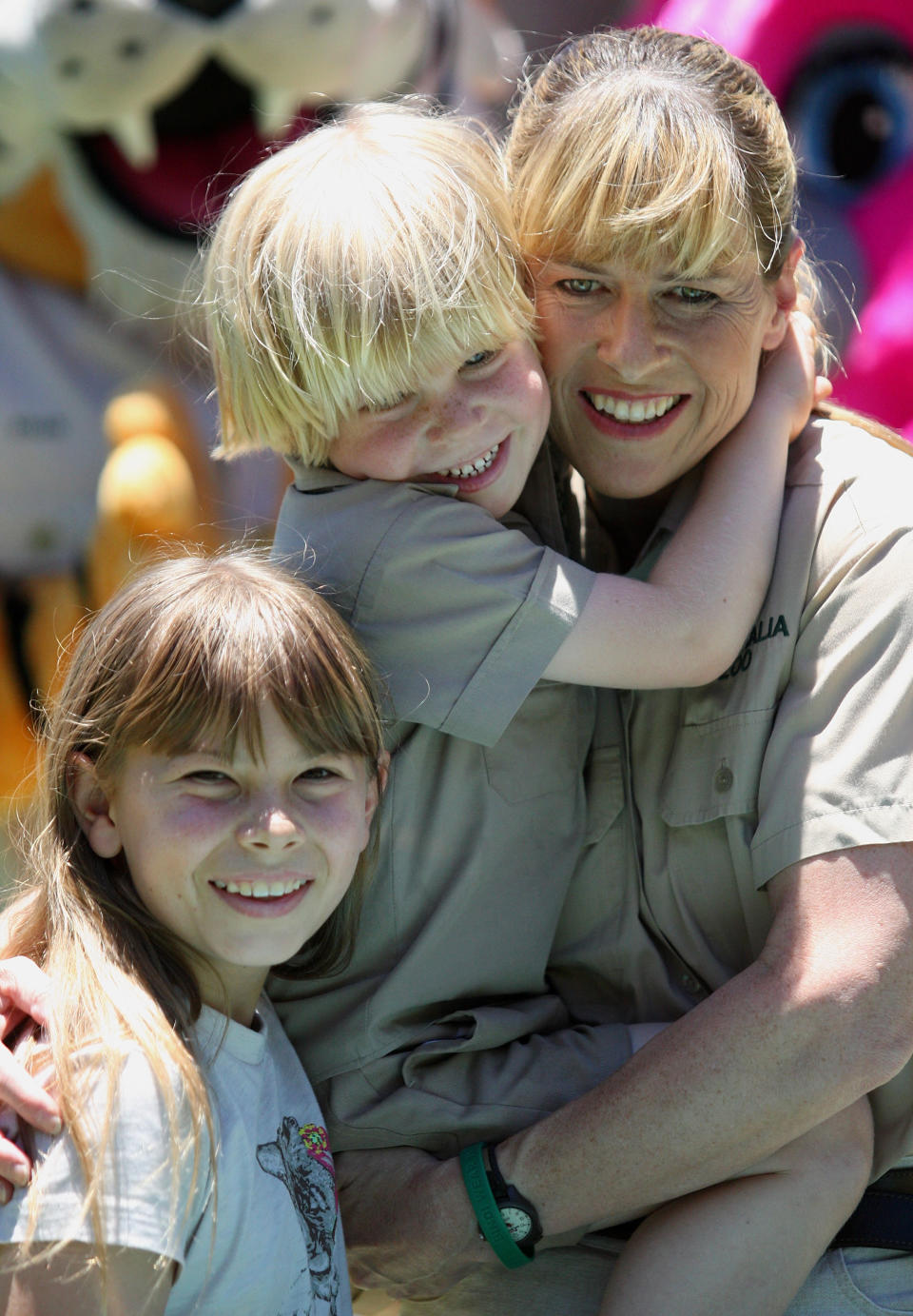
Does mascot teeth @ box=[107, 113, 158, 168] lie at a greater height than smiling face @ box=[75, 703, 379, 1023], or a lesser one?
greater

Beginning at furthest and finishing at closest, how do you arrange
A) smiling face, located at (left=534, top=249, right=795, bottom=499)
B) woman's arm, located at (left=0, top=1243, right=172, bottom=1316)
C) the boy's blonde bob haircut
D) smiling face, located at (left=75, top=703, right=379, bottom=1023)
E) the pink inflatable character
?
1. the pink inflatable character
2. smiling face, located at (left=534, top=249, right=795, bottom=499)
3. the boy's blonde bob haircut
4. smiling face, located at (left=75, top=703, right=379, bottom=1023)
5. woman's arm, located at (left=0, top=1243, right=172, bottom=1316)

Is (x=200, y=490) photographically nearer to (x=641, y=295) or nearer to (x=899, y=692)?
(x=641, y=295)

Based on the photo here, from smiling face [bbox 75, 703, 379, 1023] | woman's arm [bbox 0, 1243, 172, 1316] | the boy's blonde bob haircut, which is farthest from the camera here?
the boy's blonde bob haircut

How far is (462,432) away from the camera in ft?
5.29

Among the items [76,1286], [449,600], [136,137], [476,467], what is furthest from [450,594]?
[136,137]

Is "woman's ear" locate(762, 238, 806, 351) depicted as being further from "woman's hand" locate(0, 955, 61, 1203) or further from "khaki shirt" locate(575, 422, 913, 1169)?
"woman's hand" locate(0, 955, 61, 1203)

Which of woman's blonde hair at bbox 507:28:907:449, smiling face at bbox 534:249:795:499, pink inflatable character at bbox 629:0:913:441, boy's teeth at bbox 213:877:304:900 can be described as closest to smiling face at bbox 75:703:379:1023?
boy's teeth at bbox 213:877:304:900

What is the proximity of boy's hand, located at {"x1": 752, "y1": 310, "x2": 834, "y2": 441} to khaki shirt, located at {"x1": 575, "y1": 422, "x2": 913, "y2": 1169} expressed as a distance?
0.04 meters

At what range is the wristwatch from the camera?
1541 mm

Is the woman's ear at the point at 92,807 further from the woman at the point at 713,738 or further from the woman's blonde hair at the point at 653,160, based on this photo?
the woman's blonde hair at the point at 653,160

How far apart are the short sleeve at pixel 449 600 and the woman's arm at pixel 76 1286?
0.59 meters

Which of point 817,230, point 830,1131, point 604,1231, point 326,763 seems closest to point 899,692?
point 830,1131

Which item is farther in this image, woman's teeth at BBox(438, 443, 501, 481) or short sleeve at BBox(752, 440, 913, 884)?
woman's teeth at BBox(438, 443, 501, 481)

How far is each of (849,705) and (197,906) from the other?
66 cm
